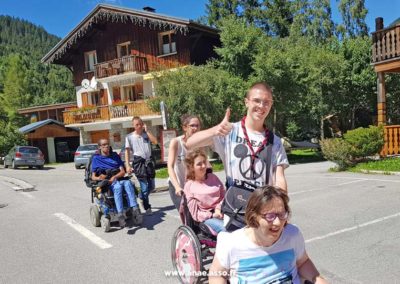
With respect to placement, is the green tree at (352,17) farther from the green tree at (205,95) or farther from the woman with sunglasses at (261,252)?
the woman with sunglasses at (261,252)

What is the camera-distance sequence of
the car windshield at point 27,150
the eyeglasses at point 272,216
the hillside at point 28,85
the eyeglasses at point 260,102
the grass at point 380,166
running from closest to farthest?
the eyeglasses at point 272,216, the eyeglasses at point 260,102, the grass at point 380,166, the car windshield at point 27,150, the hillside at point 28,85

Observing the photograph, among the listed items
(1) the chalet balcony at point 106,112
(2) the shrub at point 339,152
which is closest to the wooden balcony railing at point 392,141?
(2) the shrub at point 339,152

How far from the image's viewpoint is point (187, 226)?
407cm

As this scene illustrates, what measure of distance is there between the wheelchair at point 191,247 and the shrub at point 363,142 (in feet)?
34.1

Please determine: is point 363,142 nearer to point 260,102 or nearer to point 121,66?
point 260,102

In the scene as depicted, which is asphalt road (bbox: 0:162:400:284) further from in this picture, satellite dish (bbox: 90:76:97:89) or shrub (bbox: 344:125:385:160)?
satellite dish (bbox: 90:76:97:89)

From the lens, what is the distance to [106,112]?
29.4 meters

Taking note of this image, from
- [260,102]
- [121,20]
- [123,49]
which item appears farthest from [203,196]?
[123,49]

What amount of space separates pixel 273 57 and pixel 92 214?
43.9 feet

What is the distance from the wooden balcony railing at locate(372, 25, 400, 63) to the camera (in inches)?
602

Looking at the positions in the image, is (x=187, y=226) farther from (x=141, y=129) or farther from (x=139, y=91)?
(x=139, y=91)

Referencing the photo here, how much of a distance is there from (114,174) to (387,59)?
1241cm

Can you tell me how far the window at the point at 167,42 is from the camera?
27267mm

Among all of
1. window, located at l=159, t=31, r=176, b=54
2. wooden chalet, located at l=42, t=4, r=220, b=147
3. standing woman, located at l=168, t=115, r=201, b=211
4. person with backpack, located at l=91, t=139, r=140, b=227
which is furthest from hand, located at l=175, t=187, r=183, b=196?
window, located at l=159, t=31, r=176, b=54
